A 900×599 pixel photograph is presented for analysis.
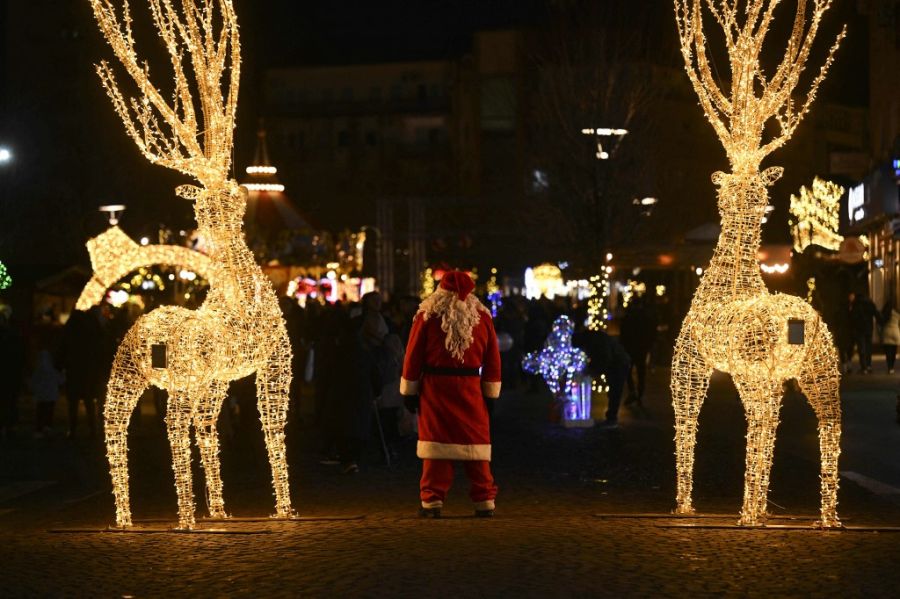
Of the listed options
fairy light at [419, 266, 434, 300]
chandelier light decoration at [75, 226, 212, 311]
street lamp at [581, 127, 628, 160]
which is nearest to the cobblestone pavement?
chandelier light decoration at [75, 226, 212, 311]

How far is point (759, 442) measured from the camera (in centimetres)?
1117

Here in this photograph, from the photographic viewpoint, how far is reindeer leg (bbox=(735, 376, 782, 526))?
11133 millimetres

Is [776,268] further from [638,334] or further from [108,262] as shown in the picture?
[108,262]

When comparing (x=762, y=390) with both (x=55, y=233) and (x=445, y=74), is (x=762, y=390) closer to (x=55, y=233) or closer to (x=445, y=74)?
(x=55, y=233)

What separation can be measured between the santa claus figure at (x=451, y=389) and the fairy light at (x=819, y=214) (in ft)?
143

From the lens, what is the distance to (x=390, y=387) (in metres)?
17.8

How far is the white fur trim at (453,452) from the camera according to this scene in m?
11.7

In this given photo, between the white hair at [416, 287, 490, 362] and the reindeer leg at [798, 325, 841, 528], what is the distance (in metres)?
2.59

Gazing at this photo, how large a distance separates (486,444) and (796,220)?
165 feet

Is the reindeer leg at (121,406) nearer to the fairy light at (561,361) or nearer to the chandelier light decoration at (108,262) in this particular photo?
the chandelier light decoration at (108,262)

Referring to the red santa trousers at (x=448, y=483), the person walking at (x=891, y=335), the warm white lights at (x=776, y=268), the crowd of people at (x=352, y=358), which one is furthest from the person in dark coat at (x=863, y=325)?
the red santa trousers at (x=448, y=483)

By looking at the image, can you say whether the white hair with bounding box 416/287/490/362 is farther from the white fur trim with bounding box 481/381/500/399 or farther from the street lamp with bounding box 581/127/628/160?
the street lamp with bounding box 581/127/628/160

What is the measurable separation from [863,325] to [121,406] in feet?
69.9

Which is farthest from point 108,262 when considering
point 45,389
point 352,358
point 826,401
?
point 826,401
